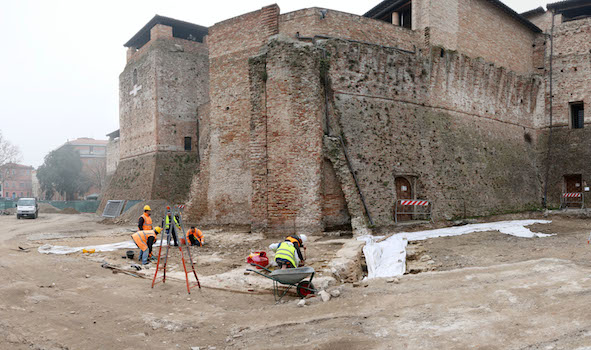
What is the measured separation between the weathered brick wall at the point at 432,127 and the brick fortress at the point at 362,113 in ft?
0.19

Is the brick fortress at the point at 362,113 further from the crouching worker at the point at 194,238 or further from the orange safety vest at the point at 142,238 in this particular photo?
the orange safety vest at the point at 142,238

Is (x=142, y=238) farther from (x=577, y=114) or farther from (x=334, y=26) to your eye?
(x=577, y=114)

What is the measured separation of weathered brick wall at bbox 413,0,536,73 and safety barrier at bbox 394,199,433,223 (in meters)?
7.11

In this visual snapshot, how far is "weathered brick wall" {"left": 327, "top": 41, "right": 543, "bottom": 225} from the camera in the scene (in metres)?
13.4

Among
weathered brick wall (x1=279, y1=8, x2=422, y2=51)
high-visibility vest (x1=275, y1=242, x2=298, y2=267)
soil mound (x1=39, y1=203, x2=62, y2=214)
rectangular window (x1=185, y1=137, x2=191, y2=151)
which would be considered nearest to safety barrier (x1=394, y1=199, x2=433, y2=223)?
weathered brick wall (x1=279, y1=8, x2=422, y2=51)

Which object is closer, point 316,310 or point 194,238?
point 316,310

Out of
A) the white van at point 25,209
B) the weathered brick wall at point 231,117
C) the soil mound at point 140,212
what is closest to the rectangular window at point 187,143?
the soil mound at point 140,212

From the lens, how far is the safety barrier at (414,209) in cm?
1359

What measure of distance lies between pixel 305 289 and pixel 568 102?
20.9 m

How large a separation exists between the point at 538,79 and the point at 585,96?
2384mm

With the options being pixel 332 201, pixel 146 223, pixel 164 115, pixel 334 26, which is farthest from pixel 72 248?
pixel 164 115

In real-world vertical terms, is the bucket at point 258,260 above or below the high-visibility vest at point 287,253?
below

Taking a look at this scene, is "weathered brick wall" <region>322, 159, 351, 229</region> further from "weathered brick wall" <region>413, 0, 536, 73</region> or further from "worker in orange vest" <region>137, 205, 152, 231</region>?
"weathered brick wall" <region>413, 0, 536, 73</region>

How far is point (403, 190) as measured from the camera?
14.0 meters
